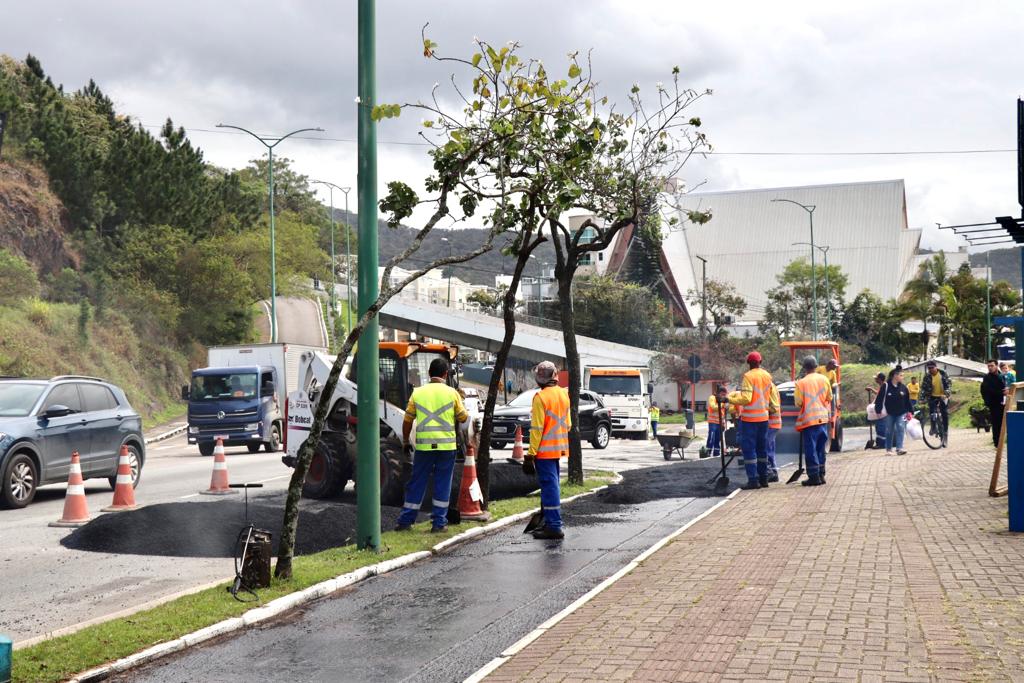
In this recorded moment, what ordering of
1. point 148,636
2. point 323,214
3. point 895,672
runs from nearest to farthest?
point 895,672
point 148,636
point 323,214

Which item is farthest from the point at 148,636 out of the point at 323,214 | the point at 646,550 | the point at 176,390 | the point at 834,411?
the point at 323,214

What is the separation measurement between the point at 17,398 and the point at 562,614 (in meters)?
10.5

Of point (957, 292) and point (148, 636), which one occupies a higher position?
point (957, 292)

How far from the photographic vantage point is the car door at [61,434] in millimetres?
15383

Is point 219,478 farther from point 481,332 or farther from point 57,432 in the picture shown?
point 481,332

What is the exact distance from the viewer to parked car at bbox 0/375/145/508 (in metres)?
14.9

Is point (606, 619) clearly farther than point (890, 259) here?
No

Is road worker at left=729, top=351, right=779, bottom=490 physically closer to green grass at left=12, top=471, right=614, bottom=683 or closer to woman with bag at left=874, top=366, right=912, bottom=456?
green grass at left=12, top=471, right=614, bottom=683

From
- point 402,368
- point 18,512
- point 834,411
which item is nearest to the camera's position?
point 18,512

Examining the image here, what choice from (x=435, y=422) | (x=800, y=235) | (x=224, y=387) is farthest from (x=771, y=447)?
(x=800, y=235)

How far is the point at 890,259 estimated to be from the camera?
333 feet

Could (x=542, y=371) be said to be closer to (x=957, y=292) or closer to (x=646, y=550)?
(x=646, y=550)

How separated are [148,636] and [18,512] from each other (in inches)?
324

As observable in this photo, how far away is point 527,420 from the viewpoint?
2767 centimetres
